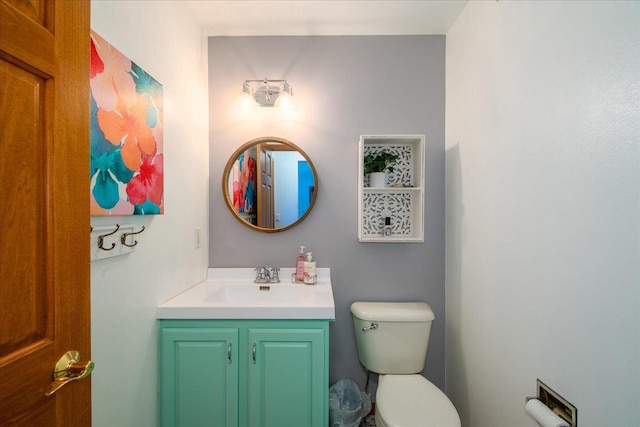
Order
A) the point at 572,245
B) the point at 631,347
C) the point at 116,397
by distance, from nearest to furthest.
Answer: the point at 631,347, the point at 572,245, the point at 116,397

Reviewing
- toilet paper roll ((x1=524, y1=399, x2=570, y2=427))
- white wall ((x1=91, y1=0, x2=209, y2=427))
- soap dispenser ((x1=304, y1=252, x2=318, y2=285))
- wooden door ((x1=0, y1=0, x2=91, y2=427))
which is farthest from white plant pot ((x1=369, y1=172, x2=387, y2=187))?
wooden door ((x1=0, y1=0, x2=91, y2=427))

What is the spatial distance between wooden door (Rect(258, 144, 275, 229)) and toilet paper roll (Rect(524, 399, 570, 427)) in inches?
58.1

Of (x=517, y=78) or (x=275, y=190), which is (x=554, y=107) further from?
(x=275, y=190)

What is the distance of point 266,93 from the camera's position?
179 cm

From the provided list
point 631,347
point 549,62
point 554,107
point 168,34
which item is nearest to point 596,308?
point 631,347

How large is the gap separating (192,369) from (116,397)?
32cm

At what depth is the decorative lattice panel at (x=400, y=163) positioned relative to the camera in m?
1.88

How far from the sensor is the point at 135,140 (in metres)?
1.11

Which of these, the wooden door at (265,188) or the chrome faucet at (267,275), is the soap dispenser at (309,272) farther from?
the wooden door at (265,188)

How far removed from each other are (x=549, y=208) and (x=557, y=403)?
26.3 inches

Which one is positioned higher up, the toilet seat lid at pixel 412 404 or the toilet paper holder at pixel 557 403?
the toilet paper holder at pixel 557 403

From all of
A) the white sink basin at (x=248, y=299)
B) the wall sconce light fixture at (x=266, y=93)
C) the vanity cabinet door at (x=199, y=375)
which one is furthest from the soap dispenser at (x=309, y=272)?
the wall sconce light fixture at (x=266, y=93)

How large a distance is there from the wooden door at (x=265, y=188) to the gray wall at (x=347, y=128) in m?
0.13

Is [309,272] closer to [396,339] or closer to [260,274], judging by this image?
[260,274]
